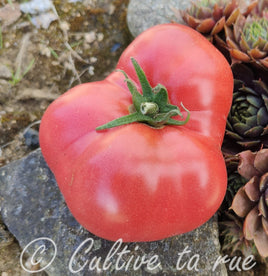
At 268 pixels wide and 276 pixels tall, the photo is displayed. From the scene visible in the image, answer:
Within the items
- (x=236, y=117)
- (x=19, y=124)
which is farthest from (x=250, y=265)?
(x=19, y=124)

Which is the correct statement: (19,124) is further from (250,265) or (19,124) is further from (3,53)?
(250,265)

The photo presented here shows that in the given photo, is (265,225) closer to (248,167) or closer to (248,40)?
(248,167)

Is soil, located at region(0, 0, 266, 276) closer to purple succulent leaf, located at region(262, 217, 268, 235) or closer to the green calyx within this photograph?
purple succulent leaf, located at region(262, 217, 268, 235)

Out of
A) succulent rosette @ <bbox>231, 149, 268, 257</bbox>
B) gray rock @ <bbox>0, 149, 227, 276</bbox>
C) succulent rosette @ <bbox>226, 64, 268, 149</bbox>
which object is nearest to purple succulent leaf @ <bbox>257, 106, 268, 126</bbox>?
succulent rosette @ <bbox>226, 64, 268, 149</bbox>

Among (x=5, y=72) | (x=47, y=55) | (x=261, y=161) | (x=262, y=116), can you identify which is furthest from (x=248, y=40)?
(x=5, y=72)

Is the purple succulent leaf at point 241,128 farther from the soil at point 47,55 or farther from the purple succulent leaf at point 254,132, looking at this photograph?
the soil at point 47,55

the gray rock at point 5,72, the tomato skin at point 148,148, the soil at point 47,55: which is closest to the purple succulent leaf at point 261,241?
the tomato skin at point 148,148

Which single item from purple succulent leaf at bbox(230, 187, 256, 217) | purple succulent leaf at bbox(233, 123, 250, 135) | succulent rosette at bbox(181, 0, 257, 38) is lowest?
purple succulent leaf at bbox(230, 187, 256, 217)
